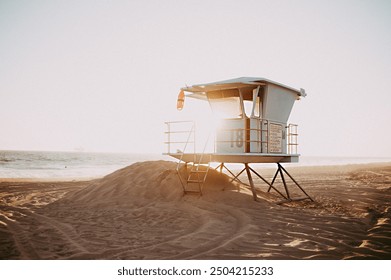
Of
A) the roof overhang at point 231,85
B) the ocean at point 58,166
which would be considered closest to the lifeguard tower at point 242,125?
the roof overhang at point 231,85

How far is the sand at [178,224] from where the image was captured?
6395 millimetres

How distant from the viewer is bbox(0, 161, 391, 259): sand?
6395mm

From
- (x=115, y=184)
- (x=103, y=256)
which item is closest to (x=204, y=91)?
(x=115, y=184)

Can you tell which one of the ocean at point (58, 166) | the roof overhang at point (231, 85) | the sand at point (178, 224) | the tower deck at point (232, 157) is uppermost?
the roof overhang at point (231, 85)

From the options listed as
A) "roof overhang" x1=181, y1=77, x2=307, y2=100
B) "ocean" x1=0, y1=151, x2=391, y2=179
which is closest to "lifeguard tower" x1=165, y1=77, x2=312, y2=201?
"roof overhang" x1=181, y1=77, x2=307, y2=100

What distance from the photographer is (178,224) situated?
878cm

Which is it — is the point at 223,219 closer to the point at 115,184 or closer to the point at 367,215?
the point at 367,215

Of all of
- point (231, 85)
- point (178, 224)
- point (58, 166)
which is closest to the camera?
point (178, 224)

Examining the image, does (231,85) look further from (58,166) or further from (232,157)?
(58,166)

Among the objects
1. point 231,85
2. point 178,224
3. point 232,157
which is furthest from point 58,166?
point 178,224

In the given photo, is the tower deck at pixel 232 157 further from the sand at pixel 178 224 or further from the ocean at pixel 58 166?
the ocean at pixel 58 166

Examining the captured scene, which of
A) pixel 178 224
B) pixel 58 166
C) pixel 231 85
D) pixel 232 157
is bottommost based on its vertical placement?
pixel 58 166

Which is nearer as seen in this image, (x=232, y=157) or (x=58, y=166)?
(x=232, y=157)

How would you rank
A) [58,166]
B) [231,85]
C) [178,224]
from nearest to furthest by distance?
[178,224] → [231,85] → [58,166]
